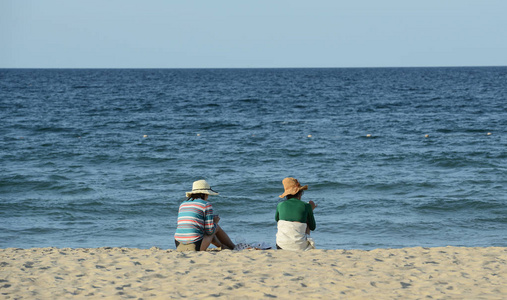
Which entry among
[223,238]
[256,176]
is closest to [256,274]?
[223,238]

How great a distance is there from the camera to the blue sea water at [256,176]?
10898 mm

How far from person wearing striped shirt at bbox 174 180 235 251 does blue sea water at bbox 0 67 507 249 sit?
7.13 feet

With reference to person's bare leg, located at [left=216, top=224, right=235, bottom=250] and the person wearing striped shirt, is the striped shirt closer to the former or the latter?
the person wearing striped shirt

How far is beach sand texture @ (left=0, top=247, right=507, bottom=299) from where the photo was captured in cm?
589

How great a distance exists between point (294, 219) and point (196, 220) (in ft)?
4.26

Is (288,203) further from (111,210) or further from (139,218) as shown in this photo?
(111,210)

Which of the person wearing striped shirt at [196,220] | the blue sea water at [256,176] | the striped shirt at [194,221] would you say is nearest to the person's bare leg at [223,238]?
the person wearing striped shirt at [196,220]

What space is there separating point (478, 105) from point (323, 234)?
3099 centimetres

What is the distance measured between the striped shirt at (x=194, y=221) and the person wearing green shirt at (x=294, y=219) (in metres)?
0.94

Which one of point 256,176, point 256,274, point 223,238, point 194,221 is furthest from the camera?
point 256,176

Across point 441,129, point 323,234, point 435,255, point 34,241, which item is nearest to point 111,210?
point 34,241

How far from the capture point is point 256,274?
257 inches

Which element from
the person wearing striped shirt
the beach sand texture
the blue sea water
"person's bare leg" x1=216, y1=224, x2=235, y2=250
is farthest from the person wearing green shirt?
the blue sea water

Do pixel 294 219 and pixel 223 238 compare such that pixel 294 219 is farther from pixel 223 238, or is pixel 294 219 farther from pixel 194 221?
pixel 194 221
